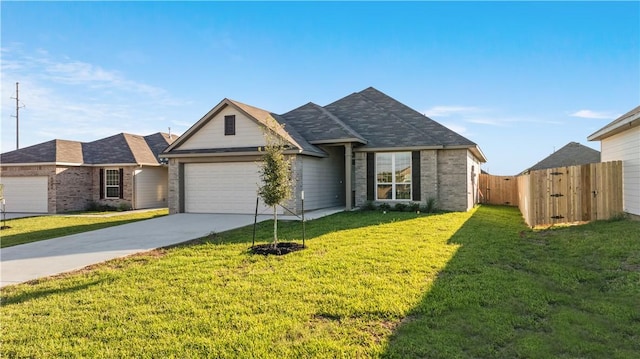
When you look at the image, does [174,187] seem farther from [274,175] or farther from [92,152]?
[92,152]

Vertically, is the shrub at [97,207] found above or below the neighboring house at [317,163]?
below

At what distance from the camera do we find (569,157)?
27.6m

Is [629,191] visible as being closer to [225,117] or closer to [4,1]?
[225,117]

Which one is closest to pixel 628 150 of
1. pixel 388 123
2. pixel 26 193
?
pixel 388 123

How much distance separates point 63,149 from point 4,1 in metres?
15.8

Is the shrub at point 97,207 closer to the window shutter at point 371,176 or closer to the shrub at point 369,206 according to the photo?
the shrub at point 369,206

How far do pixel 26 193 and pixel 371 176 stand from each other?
1966cm

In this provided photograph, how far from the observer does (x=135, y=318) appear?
4781 millimetres

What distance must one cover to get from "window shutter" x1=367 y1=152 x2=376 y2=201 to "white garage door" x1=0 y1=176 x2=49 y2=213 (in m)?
17.9

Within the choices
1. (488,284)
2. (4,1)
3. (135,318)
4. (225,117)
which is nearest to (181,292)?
(135,318)

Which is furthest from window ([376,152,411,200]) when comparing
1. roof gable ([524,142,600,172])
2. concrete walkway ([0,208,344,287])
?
roof gable ([524,142,600,172])

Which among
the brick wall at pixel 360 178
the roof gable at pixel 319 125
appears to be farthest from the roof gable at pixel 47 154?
the brick wall at pixel 360 178

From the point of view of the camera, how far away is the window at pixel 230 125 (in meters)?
16.9

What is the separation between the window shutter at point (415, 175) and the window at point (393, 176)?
0.16 m
